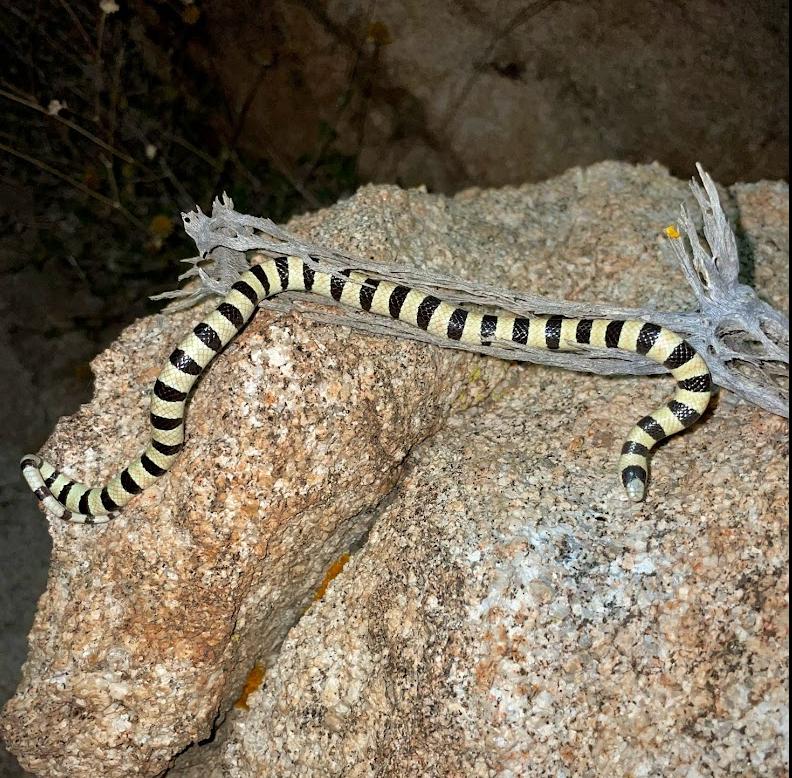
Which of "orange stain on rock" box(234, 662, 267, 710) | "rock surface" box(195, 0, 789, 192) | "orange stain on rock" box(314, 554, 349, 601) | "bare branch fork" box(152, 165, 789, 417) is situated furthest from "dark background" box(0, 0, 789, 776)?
"orange stain on rock" box(314, 554, 349, 601)

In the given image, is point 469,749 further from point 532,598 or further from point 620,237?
point 620,237

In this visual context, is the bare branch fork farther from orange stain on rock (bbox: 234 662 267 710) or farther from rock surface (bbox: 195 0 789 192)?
orange stain on rock (bbox: 234 662 267 710)

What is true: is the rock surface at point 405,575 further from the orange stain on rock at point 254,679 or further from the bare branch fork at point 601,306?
the bare branch fork at point 601,306

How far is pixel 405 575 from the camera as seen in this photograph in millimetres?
2350

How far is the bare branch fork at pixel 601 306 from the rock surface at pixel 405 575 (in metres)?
0.13

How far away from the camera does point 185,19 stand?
7.73ft

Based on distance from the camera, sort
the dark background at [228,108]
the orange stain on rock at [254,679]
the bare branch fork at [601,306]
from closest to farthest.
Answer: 1. the bare branch fork at [601,306]
2. the dark background at [228,108]
3. the orange stain on rock at [254,679]

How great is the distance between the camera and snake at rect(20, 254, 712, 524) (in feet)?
7.81

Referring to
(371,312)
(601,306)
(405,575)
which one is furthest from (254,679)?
(601,306)

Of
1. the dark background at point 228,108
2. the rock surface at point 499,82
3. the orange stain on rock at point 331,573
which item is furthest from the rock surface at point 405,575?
the rock surface at point 499,82

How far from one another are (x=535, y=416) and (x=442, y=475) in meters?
0.47

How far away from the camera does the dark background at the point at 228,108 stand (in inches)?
93.0

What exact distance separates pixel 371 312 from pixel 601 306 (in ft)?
2.81

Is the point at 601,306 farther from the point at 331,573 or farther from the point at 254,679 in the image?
the point at 254,679
